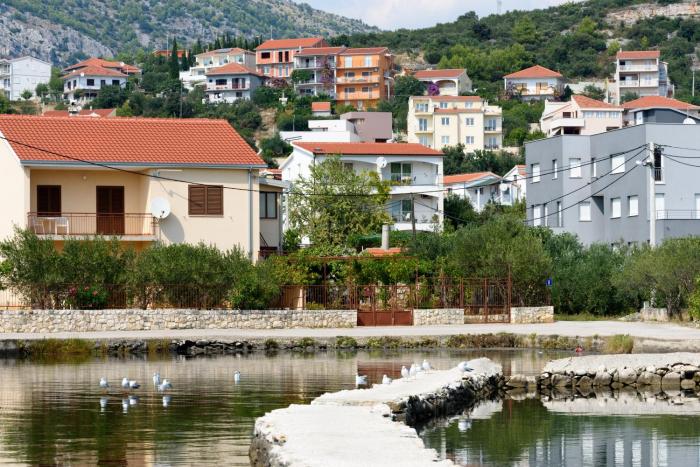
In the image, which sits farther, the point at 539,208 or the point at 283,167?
the point at 283,167

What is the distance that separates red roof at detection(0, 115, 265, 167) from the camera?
53000mm

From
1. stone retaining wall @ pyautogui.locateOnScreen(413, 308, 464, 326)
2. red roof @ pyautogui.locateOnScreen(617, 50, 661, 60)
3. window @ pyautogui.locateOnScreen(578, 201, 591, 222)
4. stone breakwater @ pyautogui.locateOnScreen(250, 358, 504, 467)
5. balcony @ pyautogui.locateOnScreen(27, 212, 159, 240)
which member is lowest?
stone breakwater @ pyautogui.locateOnScreen(250, 358, 504, 467)

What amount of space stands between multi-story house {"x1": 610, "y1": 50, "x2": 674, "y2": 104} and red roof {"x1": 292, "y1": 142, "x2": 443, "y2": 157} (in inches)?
3971

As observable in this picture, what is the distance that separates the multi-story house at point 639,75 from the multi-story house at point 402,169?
10037cm

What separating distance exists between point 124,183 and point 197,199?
2.98 m

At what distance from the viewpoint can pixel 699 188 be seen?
69000mm

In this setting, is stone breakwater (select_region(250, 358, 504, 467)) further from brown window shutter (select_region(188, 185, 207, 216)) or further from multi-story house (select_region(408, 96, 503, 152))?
multi-story house (select_region(408, 96, 503, 152))

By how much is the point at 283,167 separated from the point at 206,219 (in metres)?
41.4

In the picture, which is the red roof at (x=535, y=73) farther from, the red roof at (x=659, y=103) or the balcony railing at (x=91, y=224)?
the balcony railing at (x=91, y=224)

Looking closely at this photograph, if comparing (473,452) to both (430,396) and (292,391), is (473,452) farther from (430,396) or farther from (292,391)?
(292,391)

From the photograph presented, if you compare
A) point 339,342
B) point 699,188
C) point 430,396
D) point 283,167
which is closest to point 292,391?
point 430,396

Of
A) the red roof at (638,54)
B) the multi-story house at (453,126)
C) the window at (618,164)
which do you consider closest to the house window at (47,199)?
the window at (618,164)

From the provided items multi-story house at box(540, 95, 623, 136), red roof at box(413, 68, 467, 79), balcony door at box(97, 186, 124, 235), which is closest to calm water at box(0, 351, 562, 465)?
balcony door at box(97, 186, 124, 235)

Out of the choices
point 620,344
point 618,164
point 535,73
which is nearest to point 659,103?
point 535,73
